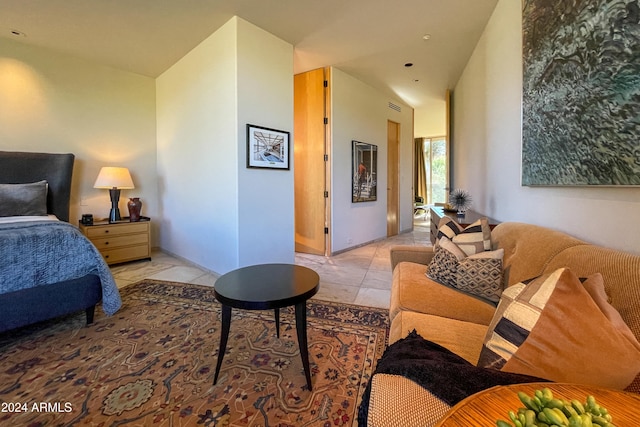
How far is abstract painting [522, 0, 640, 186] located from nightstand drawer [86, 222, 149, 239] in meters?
4.36

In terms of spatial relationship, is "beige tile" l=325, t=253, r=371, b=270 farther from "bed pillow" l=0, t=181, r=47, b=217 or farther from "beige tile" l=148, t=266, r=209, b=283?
"bed pillow" l=0, t=181, r=47, b=217

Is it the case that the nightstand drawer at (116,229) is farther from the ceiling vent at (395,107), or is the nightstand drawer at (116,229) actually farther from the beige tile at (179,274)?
the ceiling vent at (395,107)

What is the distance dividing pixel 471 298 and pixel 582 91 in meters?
1.15

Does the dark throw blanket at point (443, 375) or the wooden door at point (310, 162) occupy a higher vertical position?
the wooden door at point (310, 162)

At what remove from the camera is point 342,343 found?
1.83 metres

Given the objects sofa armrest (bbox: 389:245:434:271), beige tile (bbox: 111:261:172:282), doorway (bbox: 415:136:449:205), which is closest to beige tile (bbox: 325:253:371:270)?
sofa armrest (bbox: 389:245:434:271)

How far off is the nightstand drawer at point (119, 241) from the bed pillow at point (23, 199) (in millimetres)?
613

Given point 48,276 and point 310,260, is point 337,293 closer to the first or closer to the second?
point 310,260

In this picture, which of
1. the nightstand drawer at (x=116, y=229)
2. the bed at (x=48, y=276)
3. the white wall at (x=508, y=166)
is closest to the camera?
the white wall at (x=508, y=166)

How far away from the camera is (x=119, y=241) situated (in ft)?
11.8

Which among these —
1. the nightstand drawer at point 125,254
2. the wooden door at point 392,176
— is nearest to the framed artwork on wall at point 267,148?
the nightstand drawer at point 125,254

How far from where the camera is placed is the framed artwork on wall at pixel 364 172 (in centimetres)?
454

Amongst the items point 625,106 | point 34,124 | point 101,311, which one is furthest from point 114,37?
point 625,106

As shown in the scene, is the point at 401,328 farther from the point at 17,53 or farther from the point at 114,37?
the point at 17,53
